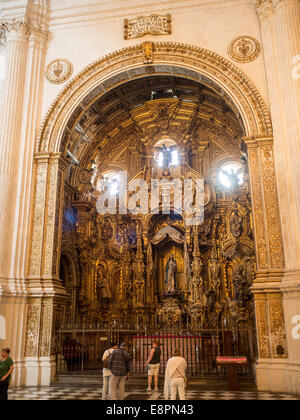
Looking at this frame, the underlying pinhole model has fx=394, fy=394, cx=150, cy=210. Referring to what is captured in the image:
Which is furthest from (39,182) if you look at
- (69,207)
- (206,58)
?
(206,58)

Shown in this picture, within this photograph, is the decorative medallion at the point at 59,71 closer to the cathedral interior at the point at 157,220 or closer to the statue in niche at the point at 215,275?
the cathedral interior at the point at 157,220

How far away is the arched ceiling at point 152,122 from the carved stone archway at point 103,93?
2.53 metres

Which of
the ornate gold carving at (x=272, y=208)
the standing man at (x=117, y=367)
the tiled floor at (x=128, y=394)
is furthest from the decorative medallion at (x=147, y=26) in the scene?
the tiled floor at (x=128, y=394)

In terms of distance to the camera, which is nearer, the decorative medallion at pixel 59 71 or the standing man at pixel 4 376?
the standing man at pixel 4 376

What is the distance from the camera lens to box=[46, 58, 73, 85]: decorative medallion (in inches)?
567

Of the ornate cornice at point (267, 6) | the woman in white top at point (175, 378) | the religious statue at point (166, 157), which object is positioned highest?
the ornate cornice at point (267, 6)

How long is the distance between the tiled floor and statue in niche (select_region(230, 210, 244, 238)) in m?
7.90

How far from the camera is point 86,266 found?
17.5m

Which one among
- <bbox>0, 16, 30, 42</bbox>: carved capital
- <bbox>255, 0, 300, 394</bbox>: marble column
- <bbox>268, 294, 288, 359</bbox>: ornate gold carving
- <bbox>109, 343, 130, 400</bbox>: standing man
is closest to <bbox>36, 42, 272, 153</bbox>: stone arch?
<bbox>255, 0, 300, 394</bbox>: marble column

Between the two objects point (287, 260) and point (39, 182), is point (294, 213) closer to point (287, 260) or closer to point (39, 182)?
point (287, 260)

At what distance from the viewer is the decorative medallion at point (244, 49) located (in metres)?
13.3

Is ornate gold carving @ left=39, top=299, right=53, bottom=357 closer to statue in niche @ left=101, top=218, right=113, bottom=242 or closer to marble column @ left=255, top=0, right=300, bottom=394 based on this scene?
marble column @ left=255, top=0, right=300, bottom=394

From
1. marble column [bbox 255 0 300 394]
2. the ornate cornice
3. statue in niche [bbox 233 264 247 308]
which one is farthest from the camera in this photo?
statue in niche [bbox 233 264 247 308]
